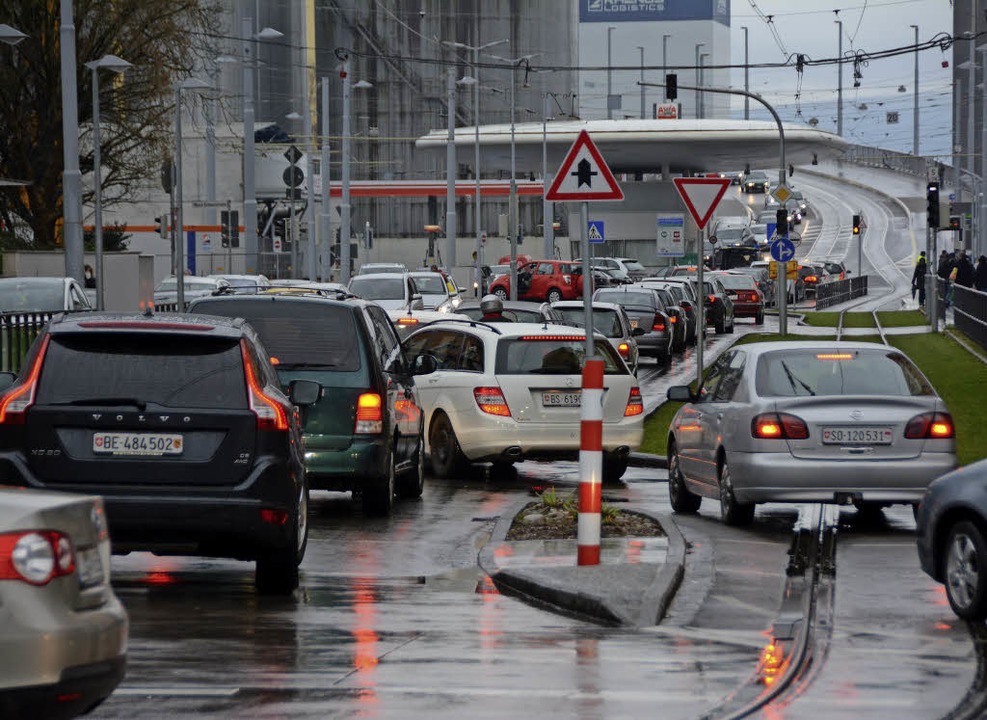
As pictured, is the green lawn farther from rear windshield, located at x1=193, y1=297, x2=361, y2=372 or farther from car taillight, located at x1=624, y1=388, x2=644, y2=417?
rear windshield, located at x1=193, y1=297, x2=361, y2=372

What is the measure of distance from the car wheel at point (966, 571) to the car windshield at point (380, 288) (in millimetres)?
32655

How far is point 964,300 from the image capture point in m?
51.1

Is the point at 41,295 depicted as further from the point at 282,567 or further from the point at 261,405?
the point at 261,405

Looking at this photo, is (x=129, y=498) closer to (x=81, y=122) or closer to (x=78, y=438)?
(x=78, y=438)

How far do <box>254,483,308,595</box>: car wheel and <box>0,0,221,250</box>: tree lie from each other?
3748 centimetres

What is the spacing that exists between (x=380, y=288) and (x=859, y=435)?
29459 mm

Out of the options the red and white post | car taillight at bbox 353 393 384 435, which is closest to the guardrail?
car taillight at bbox 353 393 384 435

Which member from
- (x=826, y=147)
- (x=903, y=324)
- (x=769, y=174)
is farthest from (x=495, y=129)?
(x=769, y=174)

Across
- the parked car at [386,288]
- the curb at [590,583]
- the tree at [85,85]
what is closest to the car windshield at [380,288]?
the parked car at [386,288]

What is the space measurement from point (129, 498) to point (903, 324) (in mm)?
50491

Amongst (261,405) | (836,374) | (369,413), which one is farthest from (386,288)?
(261,405)

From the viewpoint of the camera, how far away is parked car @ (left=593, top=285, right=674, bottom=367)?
138 feet

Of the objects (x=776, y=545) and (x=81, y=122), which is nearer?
(x=776, y=545)

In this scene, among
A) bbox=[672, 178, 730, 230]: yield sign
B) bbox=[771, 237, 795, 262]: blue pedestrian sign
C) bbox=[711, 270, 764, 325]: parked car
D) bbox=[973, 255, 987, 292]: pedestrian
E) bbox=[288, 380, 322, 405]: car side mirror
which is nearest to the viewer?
bbox=[288, 380, 322, 405]: car side mirror
